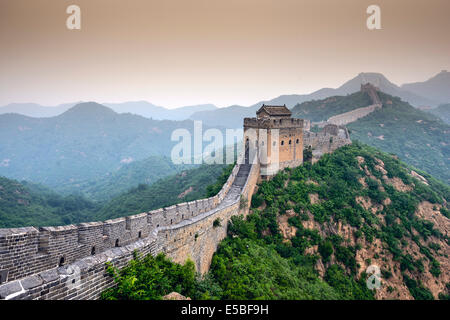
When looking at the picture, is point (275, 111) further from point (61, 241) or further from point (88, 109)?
point (88, 109)

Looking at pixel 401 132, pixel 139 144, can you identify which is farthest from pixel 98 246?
pixel 139 144

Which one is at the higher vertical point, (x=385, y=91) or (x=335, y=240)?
(x=385, y=91)

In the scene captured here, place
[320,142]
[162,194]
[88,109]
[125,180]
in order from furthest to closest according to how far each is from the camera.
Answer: [88,109]
[125,180]
[162,194]
[320,142]

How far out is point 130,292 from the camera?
6.37 metres

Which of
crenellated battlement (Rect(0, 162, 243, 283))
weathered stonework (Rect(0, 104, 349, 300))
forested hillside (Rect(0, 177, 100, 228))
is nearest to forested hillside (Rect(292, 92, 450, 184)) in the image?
weathered stonework (Rect(0, 104, 349, 300))

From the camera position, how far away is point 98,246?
8.25 metres

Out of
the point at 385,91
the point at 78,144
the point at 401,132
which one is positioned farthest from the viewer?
the point at 78,144

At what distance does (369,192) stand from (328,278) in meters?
9.87

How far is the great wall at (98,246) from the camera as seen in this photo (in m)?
5.40

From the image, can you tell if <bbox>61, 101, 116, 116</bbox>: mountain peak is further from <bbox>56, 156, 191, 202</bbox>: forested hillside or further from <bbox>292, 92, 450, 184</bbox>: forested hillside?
<bbox>292, 92, 450, 184</bbox>: forested hillside

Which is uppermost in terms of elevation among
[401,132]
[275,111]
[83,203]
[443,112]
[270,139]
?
[443,112]

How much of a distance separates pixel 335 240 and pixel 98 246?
603 inches

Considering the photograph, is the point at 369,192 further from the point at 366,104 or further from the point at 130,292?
the point at 366,104

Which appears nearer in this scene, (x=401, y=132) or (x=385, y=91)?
(x=401, y=132)
